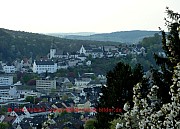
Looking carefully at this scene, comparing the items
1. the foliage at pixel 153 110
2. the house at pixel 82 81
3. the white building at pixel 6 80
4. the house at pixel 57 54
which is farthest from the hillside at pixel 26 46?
the foliage at pixel 153 110

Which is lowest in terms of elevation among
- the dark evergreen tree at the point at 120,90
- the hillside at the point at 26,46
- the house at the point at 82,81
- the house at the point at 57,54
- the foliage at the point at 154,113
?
the house at the point at 82,81

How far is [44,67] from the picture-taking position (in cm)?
10812

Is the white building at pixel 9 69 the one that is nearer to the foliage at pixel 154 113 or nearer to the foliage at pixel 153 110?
the foliage at pixel 153 110

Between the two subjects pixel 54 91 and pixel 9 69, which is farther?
pixel 9 69

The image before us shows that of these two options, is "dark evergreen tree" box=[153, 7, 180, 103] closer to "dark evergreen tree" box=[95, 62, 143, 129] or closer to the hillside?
"dark evergreen tree" box=[95, 62, 143, 129]

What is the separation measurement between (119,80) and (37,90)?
6682 cm

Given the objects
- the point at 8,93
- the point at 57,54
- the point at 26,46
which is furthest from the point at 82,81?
the point at 26,46

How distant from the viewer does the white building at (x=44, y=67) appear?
108 meters

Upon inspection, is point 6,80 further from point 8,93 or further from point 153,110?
point 153,110

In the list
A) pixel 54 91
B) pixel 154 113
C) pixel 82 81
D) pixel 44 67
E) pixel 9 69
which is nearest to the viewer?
pixel 154 113

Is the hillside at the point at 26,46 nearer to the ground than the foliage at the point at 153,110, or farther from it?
nearer to the ground

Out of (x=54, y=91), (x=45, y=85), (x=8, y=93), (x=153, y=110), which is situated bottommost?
(x=8, y=93)

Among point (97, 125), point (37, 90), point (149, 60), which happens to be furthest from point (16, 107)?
point (149, 60)

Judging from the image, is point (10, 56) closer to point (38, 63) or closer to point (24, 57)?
point (24, 57)
